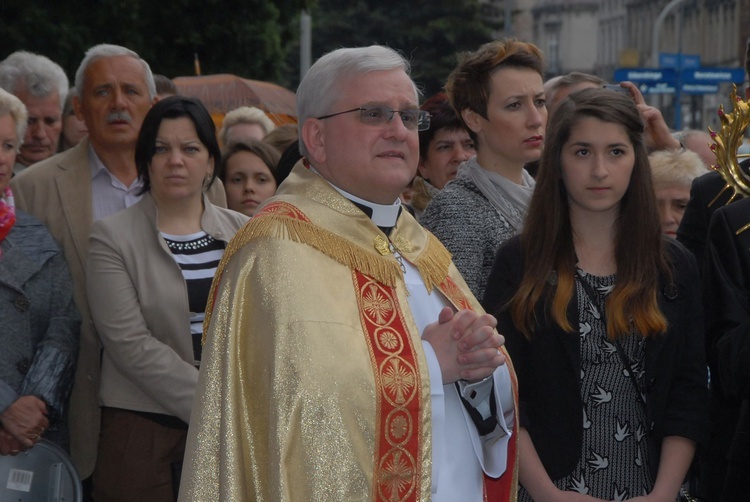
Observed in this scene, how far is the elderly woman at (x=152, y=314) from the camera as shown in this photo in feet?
16.6

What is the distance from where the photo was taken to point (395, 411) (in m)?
3.61

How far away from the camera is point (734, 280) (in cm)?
441

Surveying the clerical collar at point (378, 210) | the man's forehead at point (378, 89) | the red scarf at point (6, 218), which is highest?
the man's forehead at point (378, 89)

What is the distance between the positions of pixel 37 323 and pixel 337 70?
203cm

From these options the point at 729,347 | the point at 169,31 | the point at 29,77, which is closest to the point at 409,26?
the point at 169,31

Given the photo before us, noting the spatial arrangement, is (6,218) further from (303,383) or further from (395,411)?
(395,411)

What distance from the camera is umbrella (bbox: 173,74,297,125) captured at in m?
12.4

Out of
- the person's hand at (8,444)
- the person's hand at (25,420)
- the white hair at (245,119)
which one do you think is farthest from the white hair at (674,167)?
the white hair at (245,119)

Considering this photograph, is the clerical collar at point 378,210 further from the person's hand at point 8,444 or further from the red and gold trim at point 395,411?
the person's hand at point 8,444

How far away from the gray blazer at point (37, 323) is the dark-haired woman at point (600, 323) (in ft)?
5.95

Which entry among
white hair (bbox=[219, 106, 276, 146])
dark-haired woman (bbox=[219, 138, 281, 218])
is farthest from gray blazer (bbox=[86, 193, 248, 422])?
white hair (bbox=[219, 106, 276, 146])

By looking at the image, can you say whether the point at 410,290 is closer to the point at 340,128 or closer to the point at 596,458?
the point at 340,128

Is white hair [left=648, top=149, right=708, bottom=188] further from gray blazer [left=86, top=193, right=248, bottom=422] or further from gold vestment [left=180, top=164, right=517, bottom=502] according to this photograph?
gold vestment [left=180, top=164, right=517, bottom=502]

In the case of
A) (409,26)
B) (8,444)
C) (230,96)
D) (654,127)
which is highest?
(654,127)
